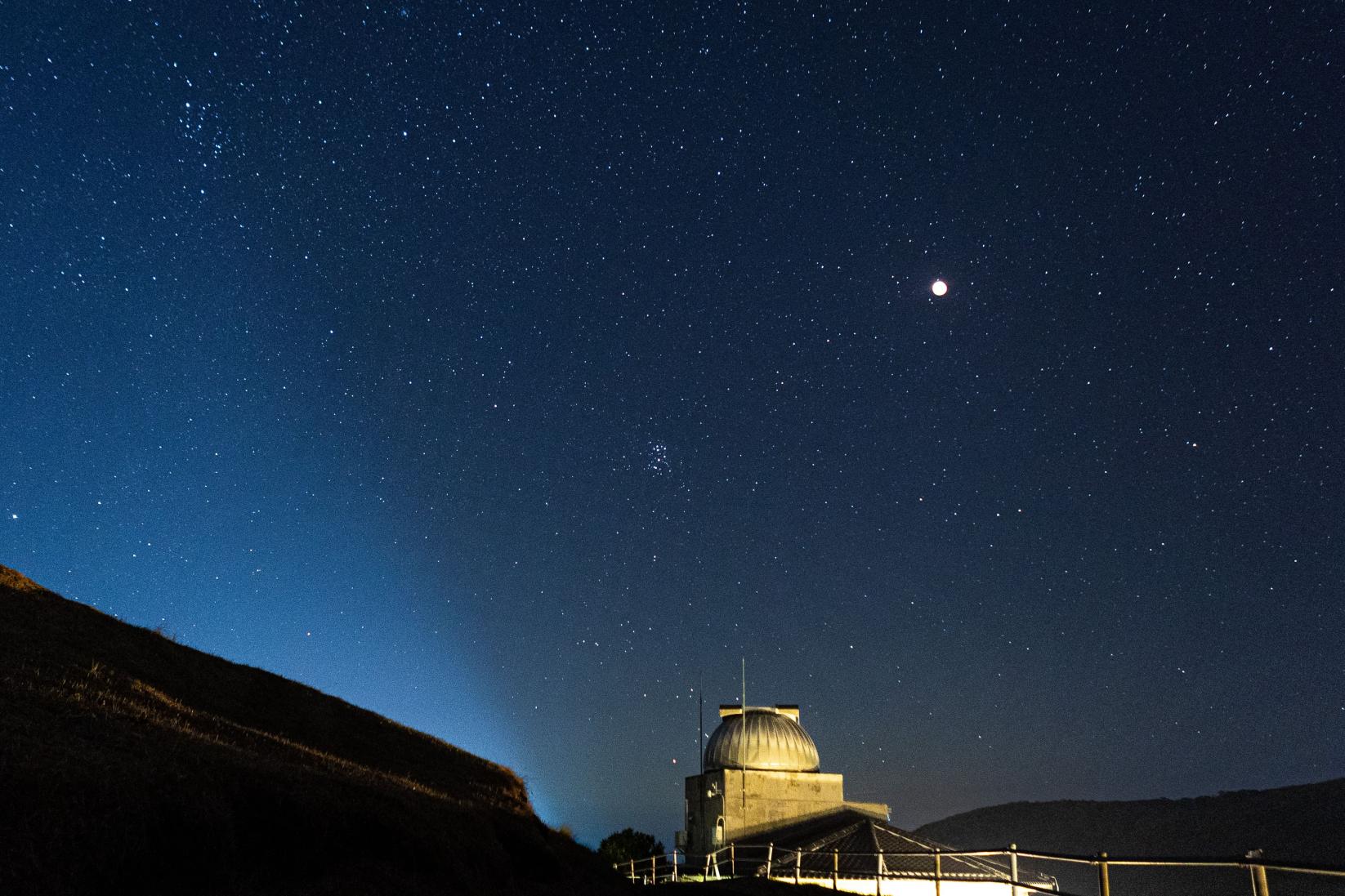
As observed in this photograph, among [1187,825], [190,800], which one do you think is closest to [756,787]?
[190,800]

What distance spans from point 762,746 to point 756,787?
3.32 meters

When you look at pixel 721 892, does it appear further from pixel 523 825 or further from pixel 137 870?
pixel 137 870

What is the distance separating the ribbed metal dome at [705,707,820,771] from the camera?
4953cm

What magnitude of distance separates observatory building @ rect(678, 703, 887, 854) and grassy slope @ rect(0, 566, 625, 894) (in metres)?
29.0

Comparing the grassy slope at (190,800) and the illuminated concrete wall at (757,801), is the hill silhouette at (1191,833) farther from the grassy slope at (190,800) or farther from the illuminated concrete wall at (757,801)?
the grassy slope at (190,800)

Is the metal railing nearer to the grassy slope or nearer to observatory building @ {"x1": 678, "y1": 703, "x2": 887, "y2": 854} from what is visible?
observatory building @ {"x1": 678, "y1": 703, "x2": 887, "y2": 854}

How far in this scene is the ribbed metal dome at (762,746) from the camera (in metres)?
49.5

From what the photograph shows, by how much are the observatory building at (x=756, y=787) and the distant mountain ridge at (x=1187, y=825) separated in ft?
105

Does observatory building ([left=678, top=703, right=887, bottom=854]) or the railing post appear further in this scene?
observatory building ([left=678, top=703, right=887, bottom=854])

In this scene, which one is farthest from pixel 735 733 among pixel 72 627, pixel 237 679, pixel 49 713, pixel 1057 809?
pixel 1057 809

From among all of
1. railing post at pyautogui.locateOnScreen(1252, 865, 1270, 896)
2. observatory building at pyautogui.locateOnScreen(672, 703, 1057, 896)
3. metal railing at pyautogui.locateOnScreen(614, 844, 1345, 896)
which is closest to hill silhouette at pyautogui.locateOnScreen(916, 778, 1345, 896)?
metal railing at pyautogui.locateOnScreen(614, 844, 1345, 896)

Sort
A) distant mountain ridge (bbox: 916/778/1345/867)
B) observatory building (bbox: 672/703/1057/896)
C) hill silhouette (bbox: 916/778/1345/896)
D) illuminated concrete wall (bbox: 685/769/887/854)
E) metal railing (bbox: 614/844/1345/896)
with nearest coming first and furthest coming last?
metal railing (bbox: 614/844/1345/896), observatory building (bbox: 672/703/1057/896), illuminated concrete wall (bbox: 685/769/887/854), hill silhouette (bbox: 916/778/1345/896), distant mountain ridge (bbox: 916/778/1345/867)

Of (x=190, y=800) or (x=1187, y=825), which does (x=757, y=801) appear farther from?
(x=1187, y=825)

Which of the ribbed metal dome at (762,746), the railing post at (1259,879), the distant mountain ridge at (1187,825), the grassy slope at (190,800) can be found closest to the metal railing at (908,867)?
the railing post at (1259,879)
